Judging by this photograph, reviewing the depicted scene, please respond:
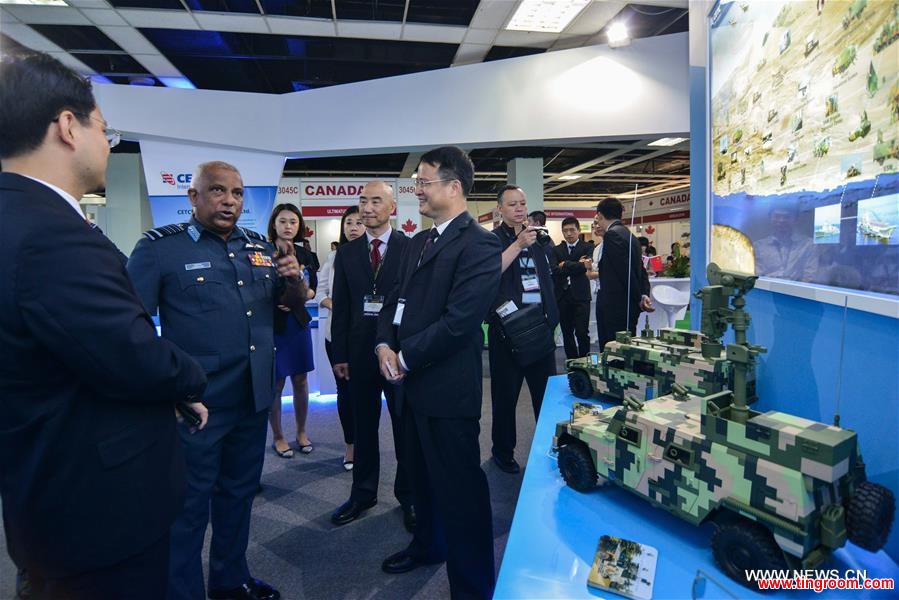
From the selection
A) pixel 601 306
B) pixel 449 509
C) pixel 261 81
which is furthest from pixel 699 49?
pixel 261 81

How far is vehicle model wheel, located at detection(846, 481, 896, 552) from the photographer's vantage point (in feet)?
2.79

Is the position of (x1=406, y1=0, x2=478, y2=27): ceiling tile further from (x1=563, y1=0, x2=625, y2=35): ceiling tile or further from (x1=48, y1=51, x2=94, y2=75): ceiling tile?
(x1=48, y1=51, x2=94, y2=75): ceiling tile

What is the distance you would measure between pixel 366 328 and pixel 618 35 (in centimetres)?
360

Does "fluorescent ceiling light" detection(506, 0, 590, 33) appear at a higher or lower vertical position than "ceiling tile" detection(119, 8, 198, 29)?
lower

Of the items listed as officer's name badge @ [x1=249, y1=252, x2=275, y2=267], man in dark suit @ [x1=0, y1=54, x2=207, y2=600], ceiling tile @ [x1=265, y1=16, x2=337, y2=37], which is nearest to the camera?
man in dark suit @ [x1=0, y1=54, x2=207, y2=600]

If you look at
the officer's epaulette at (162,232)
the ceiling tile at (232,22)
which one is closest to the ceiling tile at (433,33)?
the ceiling tile at (232,22)

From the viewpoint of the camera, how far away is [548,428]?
173 cm

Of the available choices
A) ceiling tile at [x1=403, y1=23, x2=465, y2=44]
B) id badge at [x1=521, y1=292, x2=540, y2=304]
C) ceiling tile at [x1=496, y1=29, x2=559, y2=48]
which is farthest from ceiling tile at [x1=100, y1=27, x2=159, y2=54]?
id badge at [x1=521, y1=292, x2=540, y2=304]

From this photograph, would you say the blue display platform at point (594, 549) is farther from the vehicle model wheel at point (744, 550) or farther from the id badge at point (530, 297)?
the id badge at point (530, 297)

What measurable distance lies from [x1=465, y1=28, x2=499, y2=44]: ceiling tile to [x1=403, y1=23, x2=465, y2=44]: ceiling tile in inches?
2.7

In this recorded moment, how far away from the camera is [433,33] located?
4.66m

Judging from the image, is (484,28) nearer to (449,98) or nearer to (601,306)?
(449,98)

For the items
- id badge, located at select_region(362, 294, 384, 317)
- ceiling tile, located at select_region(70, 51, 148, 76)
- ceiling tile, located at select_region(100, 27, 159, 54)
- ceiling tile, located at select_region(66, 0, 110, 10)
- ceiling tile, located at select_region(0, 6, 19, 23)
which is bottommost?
id badge, located at select_region(362, 294, 384, 317)

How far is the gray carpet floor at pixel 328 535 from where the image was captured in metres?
1.86
